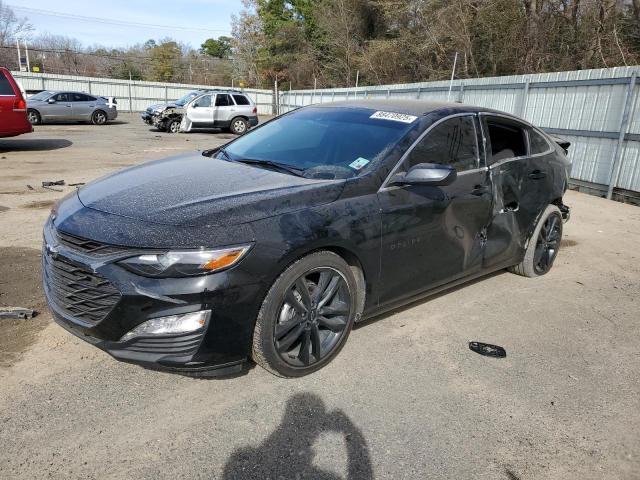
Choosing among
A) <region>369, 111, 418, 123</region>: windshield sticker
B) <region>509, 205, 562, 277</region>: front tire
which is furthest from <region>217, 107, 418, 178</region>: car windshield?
<region>509, 205, 562, 277</region>: front tire

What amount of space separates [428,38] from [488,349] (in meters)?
28.4

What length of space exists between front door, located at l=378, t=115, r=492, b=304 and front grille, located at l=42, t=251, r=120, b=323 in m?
1.69

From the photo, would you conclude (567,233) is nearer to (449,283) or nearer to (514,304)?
(514,304)

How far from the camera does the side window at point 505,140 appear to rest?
4340 millimetres

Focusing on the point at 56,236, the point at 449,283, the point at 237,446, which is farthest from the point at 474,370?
the point at 56,236

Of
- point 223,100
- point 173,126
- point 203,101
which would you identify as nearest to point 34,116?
point 173,126

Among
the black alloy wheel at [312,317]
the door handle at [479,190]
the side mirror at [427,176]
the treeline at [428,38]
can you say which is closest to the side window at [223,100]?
the treeline at [428,38]

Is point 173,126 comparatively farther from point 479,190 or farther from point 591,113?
point 479,190

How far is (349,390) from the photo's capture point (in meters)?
3.01

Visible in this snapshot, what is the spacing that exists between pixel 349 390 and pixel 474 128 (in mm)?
2399

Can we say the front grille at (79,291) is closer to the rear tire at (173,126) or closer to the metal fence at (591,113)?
the metal fence at (591,113)

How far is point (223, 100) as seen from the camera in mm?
20578

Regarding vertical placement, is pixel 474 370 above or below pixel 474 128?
below

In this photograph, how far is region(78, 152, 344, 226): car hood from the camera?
2.72 meters
